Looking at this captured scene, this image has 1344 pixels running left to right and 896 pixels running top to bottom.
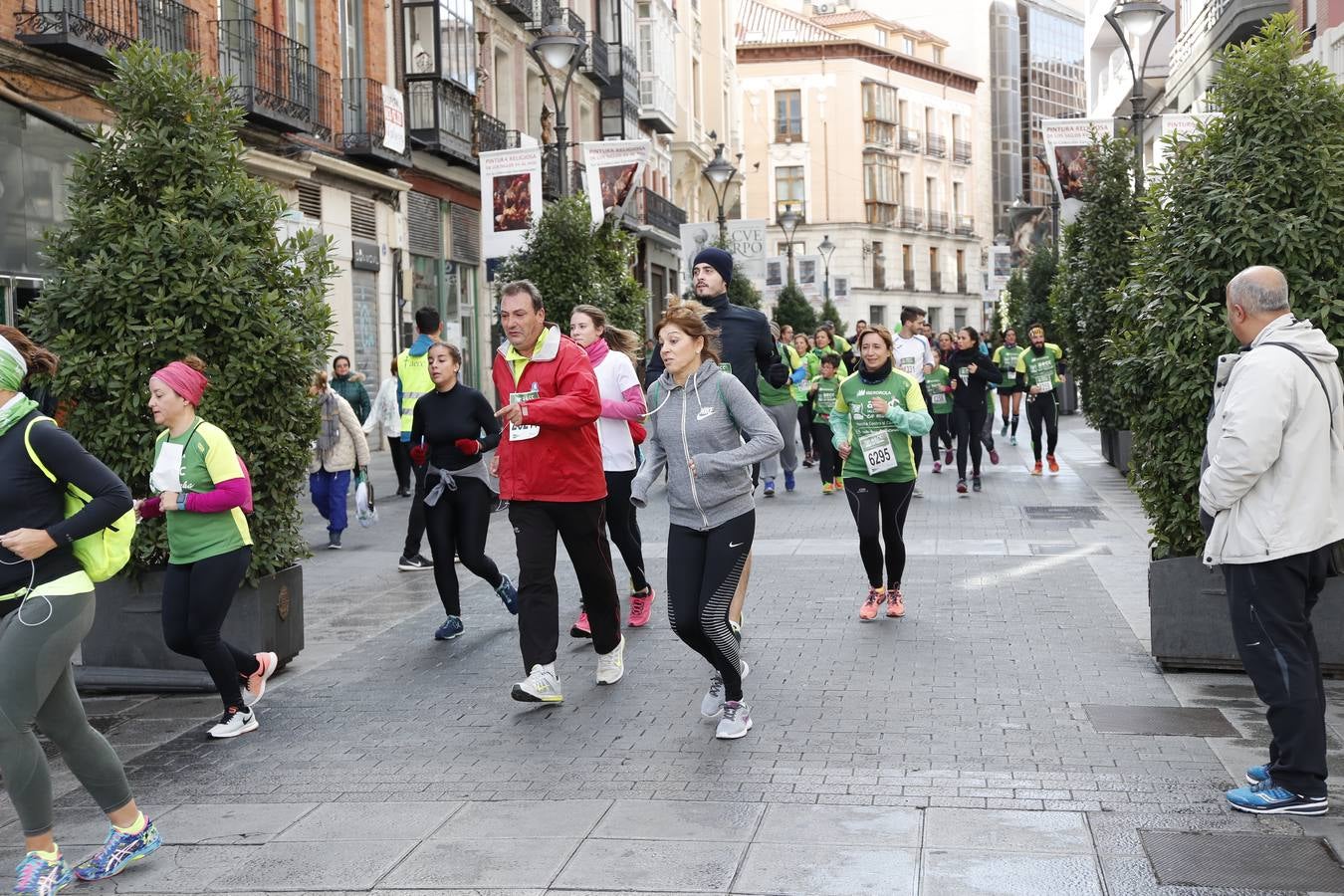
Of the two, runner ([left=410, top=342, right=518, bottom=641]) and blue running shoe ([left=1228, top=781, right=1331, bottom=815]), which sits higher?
runner ([left=410, top=342, right=518, bottom=641])

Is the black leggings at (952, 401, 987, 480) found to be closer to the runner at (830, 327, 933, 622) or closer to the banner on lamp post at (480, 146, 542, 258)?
the banner on lamp post at (480, 146, 542, 258)

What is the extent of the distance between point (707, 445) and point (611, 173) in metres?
17.5

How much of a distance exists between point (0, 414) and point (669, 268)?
48686 mm

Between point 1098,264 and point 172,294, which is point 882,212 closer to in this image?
point 1098,264

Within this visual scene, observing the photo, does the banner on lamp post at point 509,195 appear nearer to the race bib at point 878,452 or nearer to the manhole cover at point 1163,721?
the race bib at point 878,452

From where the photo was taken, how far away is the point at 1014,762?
607 cm

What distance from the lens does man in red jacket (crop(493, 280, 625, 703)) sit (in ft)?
23.7

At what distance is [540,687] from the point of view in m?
7.18

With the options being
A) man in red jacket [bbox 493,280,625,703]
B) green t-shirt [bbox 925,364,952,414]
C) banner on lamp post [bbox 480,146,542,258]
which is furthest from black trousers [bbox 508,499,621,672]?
banner on lamp post [bbox 480,146,542,258]

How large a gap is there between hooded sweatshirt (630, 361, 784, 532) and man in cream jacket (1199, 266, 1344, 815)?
188 cm

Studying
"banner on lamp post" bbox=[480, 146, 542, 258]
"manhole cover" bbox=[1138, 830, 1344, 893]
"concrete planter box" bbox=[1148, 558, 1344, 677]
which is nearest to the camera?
"manhole cover" bbox=[1138, 830, 1344, 893]

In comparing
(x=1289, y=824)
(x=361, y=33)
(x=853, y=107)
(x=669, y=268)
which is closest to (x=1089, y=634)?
(x=1289, y=824)

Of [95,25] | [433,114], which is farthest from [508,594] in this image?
[433,114]

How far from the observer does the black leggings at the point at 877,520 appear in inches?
372
